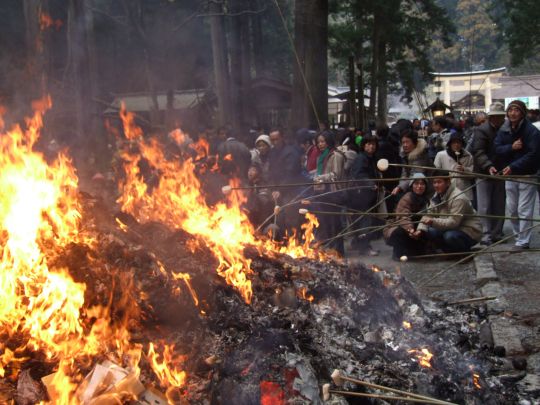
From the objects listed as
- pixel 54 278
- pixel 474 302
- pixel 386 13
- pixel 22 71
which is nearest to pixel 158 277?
pixel 54 278

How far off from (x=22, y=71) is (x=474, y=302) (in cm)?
1201

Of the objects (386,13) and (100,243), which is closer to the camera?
(100,243)

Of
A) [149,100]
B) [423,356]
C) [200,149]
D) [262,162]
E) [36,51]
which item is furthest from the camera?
[149,100]

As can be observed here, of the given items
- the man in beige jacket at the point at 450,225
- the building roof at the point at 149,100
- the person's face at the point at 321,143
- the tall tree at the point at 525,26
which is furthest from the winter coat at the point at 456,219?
the building roof at the point at 149,100

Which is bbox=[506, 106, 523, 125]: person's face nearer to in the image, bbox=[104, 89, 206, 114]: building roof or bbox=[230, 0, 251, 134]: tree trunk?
bbox=[230, 0, 251, 134]: tree trunk

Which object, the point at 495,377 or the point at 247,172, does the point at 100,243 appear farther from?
the point at 247,172

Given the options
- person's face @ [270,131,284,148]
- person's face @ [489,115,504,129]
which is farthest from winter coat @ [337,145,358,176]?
person's face @ [489,115,504,129]

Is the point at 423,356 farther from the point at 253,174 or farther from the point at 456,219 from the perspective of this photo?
the point at 253,174

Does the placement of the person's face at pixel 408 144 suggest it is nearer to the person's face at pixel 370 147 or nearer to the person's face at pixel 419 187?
the person's face at pixel 370 147

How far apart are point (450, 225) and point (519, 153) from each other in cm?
140

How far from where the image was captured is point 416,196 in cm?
888

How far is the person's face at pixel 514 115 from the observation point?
27.6 ft

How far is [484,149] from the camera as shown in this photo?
9.22 m

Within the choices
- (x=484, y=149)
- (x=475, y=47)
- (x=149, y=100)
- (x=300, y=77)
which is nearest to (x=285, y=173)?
(x=484, y=149)
